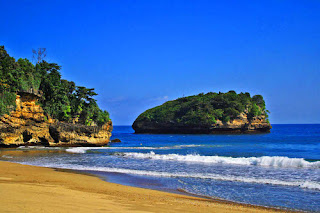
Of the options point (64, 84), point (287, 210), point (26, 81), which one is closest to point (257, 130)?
point (64, 84)

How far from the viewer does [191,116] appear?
248 ft

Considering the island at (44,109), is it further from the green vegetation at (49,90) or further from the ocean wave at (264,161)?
the ocean wave at (264,161)

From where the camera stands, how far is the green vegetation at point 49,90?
26875 millimetres

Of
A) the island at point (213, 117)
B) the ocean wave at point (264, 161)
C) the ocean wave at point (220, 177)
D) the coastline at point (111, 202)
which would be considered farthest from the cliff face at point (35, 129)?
the island at point (213, 117)

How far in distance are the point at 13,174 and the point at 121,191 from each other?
20.3 feet

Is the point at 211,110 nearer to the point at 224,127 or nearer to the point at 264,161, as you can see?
the point at 224,127

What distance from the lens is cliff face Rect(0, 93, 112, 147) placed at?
87.6 ft

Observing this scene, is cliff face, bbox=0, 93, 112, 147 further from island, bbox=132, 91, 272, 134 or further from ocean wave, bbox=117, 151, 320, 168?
island, bbox=132, 91, 272, 134

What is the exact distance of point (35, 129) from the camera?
28781 millimetres

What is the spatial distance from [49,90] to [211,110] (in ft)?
166

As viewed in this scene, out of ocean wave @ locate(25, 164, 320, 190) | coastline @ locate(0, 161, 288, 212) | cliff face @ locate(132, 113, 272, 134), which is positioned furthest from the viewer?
cliff face @ locate(132, 113, 272, 134)

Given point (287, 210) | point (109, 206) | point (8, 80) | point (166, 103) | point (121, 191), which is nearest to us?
point (109, 206)

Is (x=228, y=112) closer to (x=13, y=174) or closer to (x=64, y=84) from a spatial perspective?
(x=64, y=84)

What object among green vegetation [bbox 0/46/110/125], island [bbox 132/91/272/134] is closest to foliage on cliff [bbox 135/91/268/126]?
island [bbox 132/91/272/134]
